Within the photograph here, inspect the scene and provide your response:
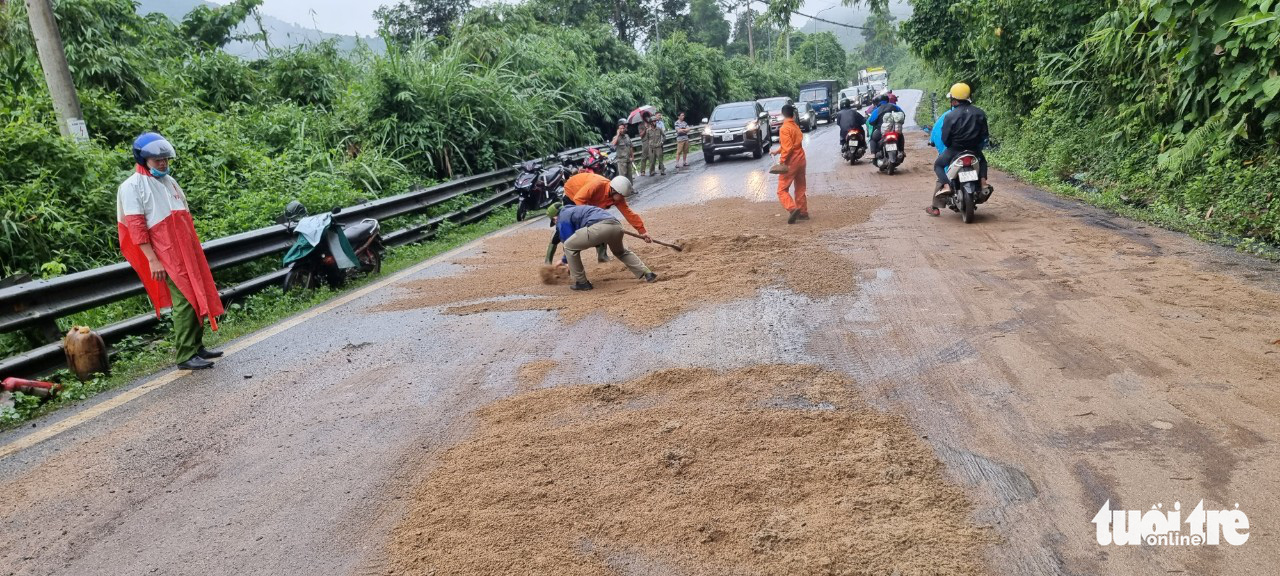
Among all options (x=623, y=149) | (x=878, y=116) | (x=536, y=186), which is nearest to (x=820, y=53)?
(x=623, y=149)

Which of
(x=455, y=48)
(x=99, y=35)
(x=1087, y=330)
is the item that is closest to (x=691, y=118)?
(x=455, y=48)

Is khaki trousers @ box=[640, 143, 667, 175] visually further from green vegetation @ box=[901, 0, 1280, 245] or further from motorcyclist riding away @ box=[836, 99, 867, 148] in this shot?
green vegetation @ box=[901, 0, 1280, 245]

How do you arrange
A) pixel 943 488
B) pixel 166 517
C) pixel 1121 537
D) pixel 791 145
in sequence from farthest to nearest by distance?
pixel 791 145, pixel 166 517, pixel 943 488, pixel 1121 537

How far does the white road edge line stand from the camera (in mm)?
4637

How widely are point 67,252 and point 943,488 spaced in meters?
8.99

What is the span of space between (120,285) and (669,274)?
4677 millimetres

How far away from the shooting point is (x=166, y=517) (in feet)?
11.5

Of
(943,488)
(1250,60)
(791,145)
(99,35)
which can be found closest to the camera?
(943,488)

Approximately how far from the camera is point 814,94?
4428 centimetres

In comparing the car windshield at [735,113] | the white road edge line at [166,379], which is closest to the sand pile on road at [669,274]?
the white road edge line at [166,379]

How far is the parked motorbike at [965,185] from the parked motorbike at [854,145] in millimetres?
8185

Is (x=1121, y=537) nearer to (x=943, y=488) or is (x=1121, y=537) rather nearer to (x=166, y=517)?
(x=943, y=488)

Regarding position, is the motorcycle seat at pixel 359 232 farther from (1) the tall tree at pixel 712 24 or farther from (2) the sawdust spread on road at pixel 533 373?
(1) the tall tree at pixel 712 24

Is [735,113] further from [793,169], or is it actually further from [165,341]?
[165,341]
